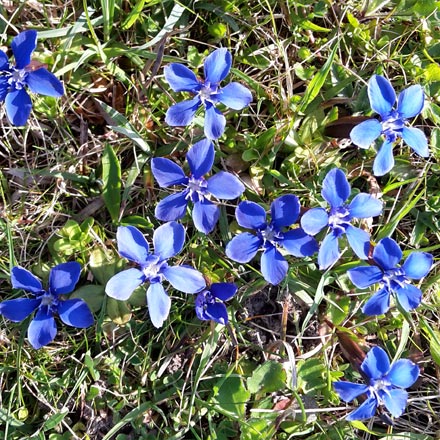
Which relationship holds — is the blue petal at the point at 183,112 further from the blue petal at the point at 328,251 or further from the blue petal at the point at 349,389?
the blue petal at the point at 349,389

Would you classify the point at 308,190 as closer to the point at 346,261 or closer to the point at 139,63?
the point at 346,261

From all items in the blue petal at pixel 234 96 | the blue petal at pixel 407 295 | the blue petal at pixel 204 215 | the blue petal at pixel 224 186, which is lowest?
the blue petal at pixel 407 295

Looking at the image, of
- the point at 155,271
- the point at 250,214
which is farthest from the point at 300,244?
the point at 155,271

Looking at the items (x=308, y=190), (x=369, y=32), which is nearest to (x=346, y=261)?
(x=308, y=190)

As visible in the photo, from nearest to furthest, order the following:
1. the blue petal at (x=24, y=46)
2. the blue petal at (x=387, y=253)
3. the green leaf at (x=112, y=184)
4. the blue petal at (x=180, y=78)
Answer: the blue petal at (x=24, y=46), the blue petal at (x=180, y=78), the blue petal at (x=387, y=253), the green leaf at (x=112, y=184)

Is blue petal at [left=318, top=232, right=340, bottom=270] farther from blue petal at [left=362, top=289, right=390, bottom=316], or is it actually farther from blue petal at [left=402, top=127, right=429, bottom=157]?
blue petal at [left=402, top=127, right=429, bottom=157]

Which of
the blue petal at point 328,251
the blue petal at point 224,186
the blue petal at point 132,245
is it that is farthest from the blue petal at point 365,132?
the blue petal at point 132,245
